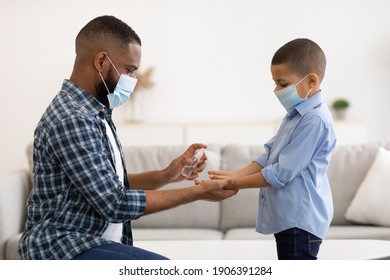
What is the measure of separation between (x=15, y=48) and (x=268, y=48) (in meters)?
2.03

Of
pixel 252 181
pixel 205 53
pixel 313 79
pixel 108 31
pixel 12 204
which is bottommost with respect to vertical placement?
pixel 12 204

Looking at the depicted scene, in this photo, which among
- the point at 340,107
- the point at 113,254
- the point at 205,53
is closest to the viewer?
the point at 113,254

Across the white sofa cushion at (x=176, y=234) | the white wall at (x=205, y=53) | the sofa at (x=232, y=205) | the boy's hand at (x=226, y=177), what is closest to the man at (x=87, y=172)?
the boy's hand at (x=226, y=177)

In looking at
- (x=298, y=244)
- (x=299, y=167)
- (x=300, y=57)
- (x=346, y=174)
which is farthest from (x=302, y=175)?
(x=346, y=174)

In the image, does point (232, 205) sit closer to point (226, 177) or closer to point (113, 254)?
point (226, 177)

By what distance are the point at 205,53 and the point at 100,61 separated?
3.62 meters

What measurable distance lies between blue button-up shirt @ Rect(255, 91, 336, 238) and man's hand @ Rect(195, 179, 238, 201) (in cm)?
12

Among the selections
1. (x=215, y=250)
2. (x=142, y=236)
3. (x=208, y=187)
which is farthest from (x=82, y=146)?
(x=142, y=236)

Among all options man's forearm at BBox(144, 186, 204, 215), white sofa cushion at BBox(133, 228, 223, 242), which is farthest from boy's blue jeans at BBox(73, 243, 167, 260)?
white sofa cushion at BBox(133, 228, 223, 242)

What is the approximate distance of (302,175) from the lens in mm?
1733

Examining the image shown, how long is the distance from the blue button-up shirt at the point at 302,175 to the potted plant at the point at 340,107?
3.39 meters

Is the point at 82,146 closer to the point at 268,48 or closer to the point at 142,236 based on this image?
the point at 142,236

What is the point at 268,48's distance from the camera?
517cm

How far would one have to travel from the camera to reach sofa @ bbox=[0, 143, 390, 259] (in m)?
2.88
